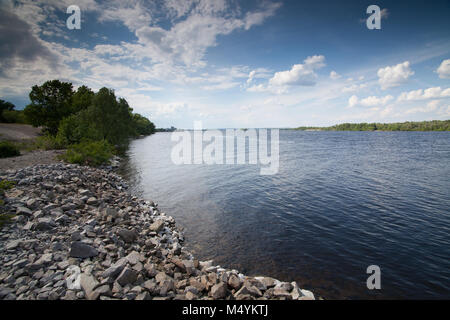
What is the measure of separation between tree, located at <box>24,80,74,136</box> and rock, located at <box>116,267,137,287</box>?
5538 cm

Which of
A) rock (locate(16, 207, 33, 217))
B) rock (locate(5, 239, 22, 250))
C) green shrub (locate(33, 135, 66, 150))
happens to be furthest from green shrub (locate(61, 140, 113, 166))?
rock (locate(5, 239, 22, 250))

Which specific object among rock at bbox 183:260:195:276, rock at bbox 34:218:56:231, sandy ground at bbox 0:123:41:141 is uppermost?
sandy ground at bbox 0:123:41:141

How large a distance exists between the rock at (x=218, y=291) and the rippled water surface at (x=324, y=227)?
119 inches

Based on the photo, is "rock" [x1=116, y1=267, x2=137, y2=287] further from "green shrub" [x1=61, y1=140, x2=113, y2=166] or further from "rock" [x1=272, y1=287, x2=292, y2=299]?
"green shrub" [x1=61, y1=140, x2=113, y2=166]

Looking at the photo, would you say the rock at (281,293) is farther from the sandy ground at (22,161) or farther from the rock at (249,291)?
the sandy ground at (22,161)

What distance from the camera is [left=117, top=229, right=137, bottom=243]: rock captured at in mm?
9472

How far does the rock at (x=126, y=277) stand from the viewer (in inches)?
249

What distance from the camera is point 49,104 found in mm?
46594

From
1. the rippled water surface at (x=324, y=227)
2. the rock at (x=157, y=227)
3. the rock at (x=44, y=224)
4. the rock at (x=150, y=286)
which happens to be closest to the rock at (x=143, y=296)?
the rock at (x=150, y=286)

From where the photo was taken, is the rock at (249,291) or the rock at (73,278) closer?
the rock at (73,278)
